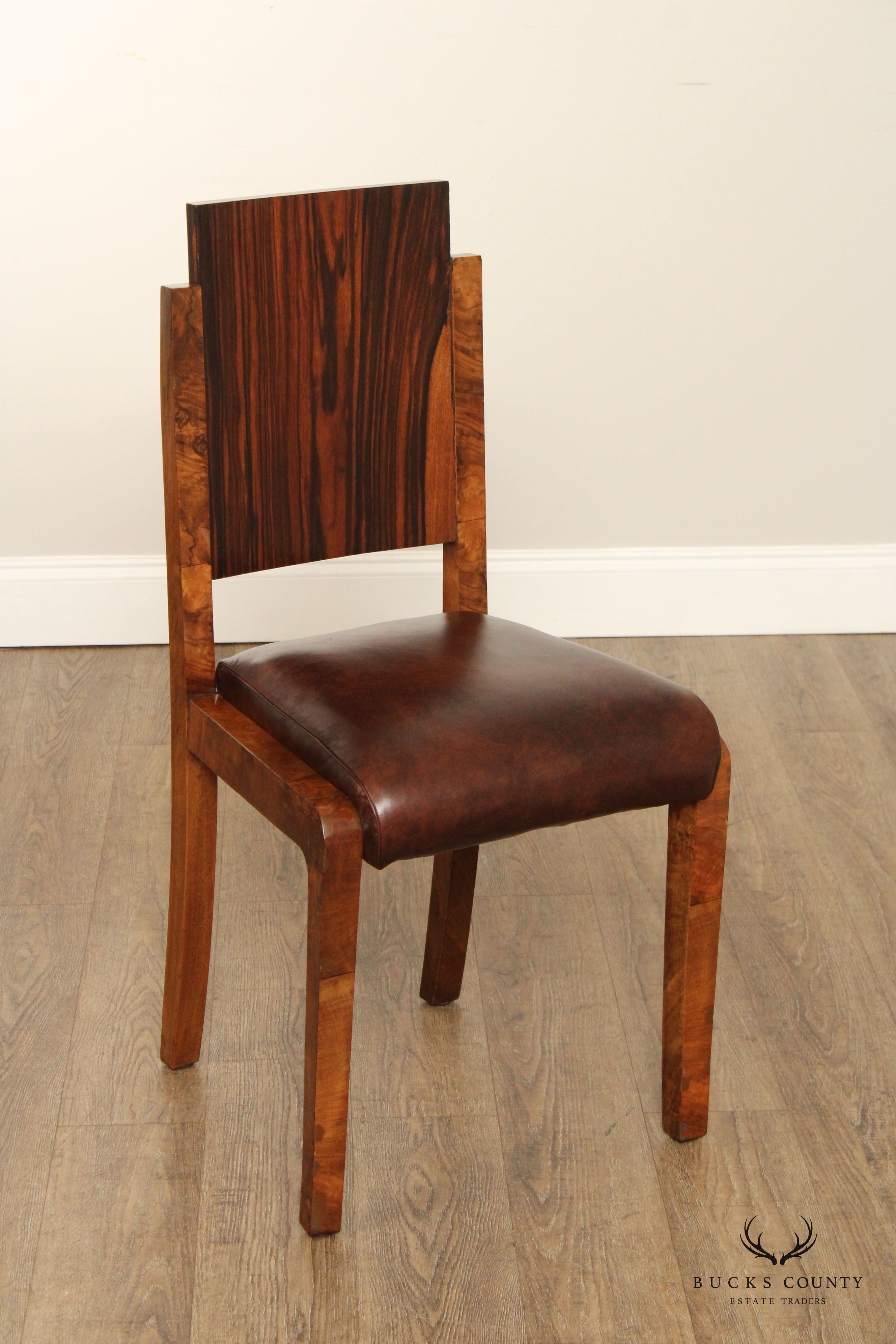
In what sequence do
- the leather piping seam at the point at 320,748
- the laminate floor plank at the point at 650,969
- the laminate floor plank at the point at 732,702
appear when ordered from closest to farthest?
1. the leather piping seam at the point at 320,748
2. the laminate floor plank at the point at 650,969
3. the laminate floor plank at the point at 732,702

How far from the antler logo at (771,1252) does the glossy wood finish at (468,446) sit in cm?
65

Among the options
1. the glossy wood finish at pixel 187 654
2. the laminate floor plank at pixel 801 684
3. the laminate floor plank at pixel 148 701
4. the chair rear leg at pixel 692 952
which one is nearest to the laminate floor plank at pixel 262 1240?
the glossy wood finish at pixel 187 654

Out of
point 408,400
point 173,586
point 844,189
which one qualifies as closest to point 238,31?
point 844,189

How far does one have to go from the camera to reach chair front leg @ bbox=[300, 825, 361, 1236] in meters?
1.12

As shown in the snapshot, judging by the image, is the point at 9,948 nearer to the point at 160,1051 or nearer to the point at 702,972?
the point at 160,1051

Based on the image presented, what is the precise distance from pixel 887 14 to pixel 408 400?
1.53 meters

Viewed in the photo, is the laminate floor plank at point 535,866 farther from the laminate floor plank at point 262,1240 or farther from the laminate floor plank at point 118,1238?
the laminate floor plank at point 118,1238

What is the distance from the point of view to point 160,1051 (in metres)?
1.49

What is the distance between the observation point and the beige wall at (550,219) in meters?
2.31

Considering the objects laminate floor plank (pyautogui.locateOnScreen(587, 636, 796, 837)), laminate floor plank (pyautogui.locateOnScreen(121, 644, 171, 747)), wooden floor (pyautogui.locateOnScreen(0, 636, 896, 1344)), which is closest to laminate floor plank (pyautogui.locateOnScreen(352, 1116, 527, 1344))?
wooden floor (pyautogui.locateOnScreen(0, 636, 896, 1344))

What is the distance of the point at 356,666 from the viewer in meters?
1.25

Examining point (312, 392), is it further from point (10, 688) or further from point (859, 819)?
point (10, 688)

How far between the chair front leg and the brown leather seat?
0.03 metres

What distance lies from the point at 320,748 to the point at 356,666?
113 mm
